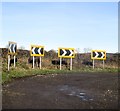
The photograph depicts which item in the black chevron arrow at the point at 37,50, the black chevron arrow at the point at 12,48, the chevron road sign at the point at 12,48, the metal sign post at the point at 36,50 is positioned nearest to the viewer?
the chevron road sign at the point at 12,48

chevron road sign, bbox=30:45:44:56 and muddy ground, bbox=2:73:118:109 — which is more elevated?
chevron road sign, bbox=30:45:44:56

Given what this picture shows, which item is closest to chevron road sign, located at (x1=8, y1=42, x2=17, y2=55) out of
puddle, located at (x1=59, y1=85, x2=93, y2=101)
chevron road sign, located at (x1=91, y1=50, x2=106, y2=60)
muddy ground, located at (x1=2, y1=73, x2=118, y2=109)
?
chevron road sign, located at (x1=91, y1=50, x2=106, y2=60)

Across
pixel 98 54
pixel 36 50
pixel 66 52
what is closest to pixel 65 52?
pixel 66 52

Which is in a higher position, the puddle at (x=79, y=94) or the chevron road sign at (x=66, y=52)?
the chevron road sign at (x=66, y=52)

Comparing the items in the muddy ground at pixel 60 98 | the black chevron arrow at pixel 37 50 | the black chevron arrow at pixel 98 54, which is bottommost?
the muddy ground at pixel 60 98

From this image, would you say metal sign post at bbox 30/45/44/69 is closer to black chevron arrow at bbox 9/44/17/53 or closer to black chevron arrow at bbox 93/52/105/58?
black chevron arrow at bbox 9/44/17/53

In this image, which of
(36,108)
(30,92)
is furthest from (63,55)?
(36,108)

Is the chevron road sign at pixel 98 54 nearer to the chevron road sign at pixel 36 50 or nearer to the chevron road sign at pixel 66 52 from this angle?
the chevron road sign at pixel 66 52

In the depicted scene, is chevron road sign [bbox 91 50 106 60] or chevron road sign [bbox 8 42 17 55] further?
chevron road sign [bbox 91 50 106 60]

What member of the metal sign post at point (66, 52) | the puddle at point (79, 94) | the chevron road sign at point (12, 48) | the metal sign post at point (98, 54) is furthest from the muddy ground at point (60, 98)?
the metal sign post at point (98, 54)

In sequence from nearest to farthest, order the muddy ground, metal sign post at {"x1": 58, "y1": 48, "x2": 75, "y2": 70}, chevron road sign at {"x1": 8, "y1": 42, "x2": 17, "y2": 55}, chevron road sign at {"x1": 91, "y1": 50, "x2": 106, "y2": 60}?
the muddy ground, chevron road sign at {"x1": 8, "y1": 42, "x2": 17, "y2": 55}, metal sign post at {"x1": 58, "y1": 48, "x2": 75, "y2": 70}, chevron road sign at {"x1": 91, "y1": 50, "x2": 106, "y2": 60}

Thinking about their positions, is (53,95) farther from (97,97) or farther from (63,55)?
(63,55)

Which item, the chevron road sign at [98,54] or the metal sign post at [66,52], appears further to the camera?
the chevron road sign at [98,54]

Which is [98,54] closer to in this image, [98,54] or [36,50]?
[98,54]
